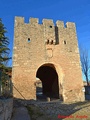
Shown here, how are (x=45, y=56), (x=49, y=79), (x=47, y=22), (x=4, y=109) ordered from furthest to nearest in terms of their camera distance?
(x=49, y=79) → (x=47, y=22) → (x=45, y=56) → (x=4, y=109)

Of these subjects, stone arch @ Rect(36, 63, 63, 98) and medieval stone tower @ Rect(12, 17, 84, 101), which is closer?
medieval stone tower @ Rect(12, 17, 84, 101)

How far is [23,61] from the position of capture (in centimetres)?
1210

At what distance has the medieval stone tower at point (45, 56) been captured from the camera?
11.8 meters

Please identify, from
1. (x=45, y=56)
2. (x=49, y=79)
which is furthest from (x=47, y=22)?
(x=49, y=79)

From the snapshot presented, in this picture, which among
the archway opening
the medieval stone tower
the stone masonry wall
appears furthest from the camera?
the archway opening

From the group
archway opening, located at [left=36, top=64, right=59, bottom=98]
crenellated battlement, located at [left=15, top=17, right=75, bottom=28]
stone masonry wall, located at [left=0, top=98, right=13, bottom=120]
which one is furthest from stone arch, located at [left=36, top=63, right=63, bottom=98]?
stone masonry wall, located at [left=0, top=98, right=13, bottom=120]

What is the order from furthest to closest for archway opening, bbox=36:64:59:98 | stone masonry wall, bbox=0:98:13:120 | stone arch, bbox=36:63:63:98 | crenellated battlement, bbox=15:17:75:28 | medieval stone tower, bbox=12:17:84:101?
archway opening, bbox=36:64:59:98 < stone arch, bbox=36:63:63:98 < crenellated battlement, bbox=15:17:75:28 < medieval stone tower, bbox=12:17:84:101 < stone masonry wall, bbox=0:98:13:120

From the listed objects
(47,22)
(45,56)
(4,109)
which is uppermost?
(47,22)

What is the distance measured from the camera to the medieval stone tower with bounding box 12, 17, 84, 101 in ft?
38.6

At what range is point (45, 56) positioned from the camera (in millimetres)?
12703

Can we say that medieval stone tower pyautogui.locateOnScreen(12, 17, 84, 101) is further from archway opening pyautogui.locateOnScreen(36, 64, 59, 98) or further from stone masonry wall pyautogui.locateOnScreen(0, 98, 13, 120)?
stone masonry wall pyautogui.locateOnScreen(0, 98, 13, 120)

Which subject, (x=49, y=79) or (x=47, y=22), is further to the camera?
(x=49, y=79)

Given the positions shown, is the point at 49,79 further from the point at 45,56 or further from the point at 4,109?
the point at 4,109

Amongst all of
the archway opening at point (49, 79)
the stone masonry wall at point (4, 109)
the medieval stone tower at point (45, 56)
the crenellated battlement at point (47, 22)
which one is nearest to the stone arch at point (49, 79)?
the archway opening at point (49, 79)
